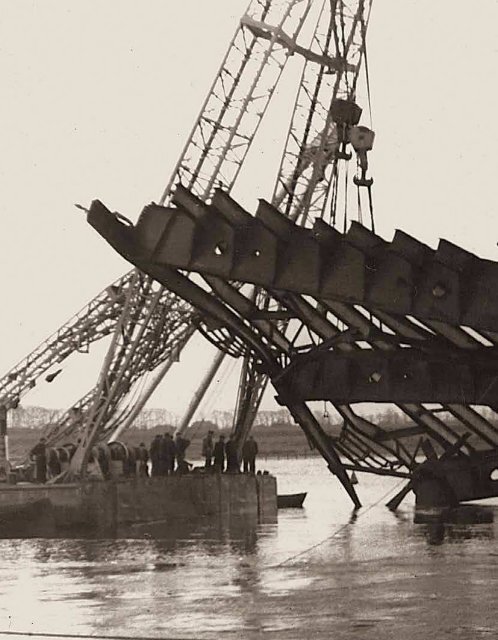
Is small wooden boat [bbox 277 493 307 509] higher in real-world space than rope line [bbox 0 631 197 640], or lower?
higher

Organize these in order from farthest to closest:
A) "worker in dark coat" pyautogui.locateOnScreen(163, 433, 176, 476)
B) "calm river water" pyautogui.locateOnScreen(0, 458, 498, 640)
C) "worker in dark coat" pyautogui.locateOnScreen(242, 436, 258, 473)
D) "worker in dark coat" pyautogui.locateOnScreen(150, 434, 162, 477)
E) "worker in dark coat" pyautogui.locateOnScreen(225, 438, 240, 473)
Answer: "worker in dark coat" pyautogui.locateOnScreen(242, 436, 258, 473) → "worker in dark coat" pyautogui.locateOnScreen(225, 438, 240, 473) → "worker in dark coat" pyautogui.locateOnScreen(163, 433, 176, 476) → "worker in dark coat" pyautogui.locateOnScreen(150, 434, 162, 477) → "calm river water" pyautogui.locateOnScreen(0, 458, 498, 640)

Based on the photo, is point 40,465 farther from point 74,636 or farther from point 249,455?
point 74,636

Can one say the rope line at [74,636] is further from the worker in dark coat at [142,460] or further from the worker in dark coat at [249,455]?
the worker in dark coat at [249,455]

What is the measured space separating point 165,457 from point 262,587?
20504 millimetres

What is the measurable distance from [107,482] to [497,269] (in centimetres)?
1709

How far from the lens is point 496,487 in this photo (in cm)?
3072

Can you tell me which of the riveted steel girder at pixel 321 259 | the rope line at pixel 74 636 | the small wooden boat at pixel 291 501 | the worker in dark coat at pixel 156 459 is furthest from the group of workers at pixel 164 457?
the rope line at pixel 74 636

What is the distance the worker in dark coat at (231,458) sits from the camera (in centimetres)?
3784

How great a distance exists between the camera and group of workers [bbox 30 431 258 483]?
1432 inches

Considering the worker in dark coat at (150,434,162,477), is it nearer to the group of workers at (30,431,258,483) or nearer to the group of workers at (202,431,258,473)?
the group of workers at (30,431,258,483)

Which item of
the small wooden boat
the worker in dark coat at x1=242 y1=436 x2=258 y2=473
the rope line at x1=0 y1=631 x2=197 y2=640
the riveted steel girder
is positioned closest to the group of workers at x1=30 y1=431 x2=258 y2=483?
the worker in dark coat at x1=242 y1=436 x2=258 y2=473

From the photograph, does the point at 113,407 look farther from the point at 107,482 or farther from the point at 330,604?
the point at 330,604

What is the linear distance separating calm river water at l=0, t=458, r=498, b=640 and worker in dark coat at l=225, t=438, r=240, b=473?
10415 millimetres

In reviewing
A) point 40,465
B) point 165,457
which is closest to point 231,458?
point 165,457
